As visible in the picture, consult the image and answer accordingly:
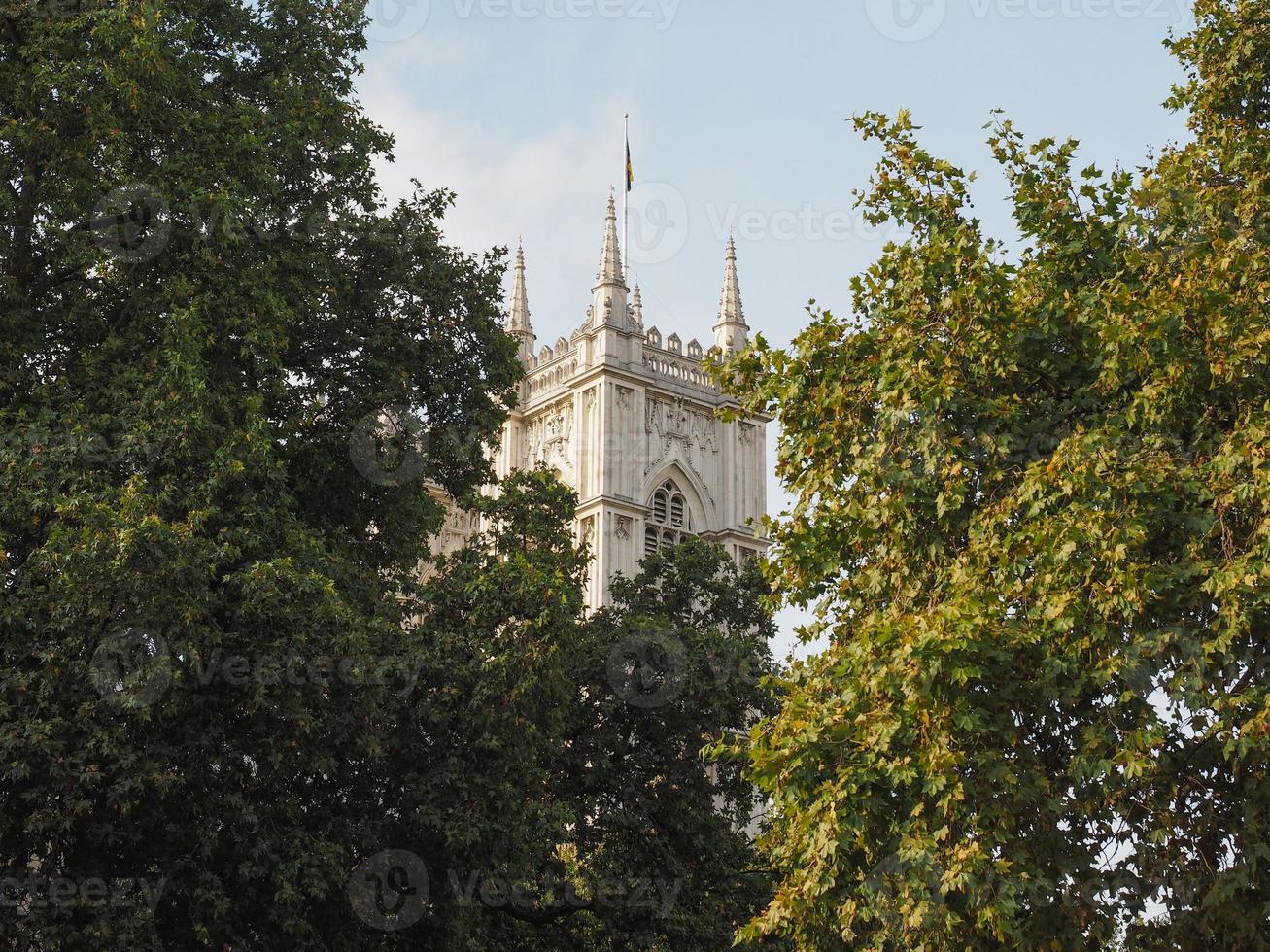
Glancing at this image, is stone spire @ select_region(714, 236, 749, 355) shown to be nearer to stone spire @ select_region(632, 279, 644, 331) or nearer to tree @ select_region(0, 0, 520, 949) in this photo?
stone spire @ select_region(632, 279, 644, 331)

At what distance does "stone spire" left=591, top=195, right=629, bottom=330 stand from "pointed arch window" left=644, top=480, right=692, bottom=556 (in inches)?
199

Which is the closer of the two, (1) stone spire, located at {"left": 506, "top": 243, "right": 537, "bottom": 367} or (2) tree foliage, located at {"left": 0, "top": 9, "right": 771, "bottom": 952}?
(2) tree foliage, located at {"left": 0, "top": 9, "right": 771, "bottom": 952}

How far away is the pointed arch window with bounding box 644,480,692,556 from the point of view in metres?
48.9

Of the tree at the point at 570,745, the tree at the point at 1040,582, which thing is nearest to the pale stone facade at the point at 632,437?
the tree at the point at 570,745

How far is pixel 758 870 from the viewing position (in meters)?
21.1

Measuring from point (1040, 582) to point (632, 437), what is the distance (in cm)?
3717

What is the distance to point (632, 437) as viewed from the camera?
161 ft

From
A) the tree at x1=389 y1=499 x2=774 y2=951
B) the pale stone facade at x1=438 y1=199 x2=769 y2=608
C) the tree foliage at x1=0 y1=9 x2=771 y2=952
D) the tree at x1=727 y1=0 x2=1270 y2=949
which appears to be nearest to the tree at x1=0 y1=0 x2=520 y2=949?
the tree foliage at x1=0 y1=9 x2=771 y2=952

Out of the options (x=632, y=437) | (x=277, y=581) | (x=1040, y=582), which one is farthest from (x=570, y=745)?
(x=632, y=437)

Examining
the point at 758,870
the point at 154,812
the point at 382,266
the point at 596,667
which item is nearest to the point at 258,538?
the point at 154,812

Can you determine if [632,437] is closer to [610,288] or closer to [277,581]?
[610,288]

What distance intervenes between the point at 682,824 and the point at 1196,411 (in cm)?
1017

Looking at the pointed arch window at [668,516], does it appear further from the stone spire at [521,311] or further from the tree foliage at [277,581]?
the tree foliage at [277,581]

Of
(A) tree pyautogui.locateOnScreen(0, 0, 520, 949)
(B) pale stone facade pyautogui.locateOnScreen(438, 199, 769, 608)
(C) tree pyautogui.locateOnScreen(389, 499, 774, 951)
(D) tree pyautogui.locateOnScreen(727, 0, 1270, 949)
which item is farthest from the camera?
(B) pale stone facade pyautogui.locateOnScreen(438, 199, 769, 608)
